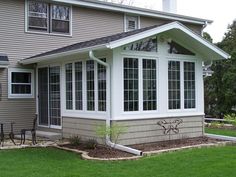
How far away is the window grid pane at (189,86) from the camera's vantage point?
1232 cm

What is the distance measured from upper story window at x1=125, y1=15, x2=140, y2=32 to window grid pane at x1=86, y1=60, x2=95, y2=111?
6653 millimetres

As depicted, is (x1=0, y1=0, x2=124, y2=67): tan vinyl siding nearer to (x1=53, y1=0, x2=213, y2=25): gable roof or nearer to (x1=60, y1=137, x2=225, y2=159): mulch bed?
(x1=53, y1=0, x2=213, y2=25): gable roof

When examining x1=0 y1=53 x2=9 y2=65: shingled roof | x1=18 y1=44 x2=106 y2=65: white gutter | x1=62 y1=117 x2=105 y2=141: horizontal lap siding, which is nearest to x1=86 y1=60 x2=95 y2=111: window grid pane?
x1=62 y1=117 x2=105 y2=141: horizontal lap siding

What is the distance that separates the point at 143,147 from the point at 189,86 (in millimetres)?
2914

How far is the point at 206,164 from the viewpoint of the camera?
8250 millimetres

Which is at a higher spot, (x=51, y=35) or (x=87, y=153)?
(x=51, y=35)

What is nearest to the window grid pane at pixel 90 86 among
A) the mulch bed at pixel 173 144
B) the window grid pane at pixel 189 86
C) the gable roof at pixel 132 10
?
the mulch bed at pixel 173 144

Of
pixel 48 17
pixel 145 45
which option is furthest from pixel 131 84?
pixel 48 17

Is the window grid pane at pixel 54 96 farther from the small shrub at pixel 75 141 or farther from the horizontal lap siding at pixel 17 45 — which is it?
the small shrub at pixel 75 141

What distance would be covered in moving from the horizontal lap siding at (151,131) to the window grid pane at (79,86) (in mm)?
1858

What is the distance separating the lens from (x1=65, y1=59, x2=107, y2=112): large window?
36.2 feet

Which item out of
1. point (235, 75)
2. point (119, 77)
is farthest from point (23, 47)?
point (235, 75)

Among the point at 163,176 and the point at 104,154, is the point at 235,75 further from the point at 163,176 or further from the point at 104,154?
the point at 163,176

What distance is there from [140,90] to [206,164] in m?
3.45
